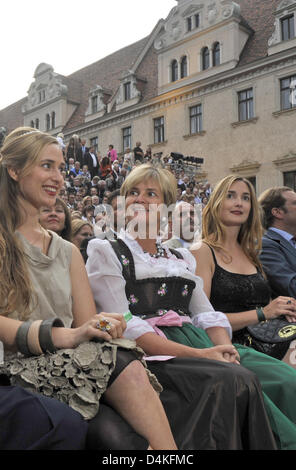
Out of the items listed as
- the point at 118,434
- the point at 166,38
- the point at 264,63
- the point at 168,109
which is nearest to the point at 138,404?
the point at 118,434

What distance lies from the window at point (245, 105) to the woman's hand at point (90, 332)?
22227mm

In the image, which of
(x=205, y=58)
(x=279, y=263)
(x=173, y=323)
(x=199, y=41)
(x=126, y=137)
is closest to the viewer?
(x=173, y=323)

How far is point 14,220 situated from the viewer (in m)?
2.37

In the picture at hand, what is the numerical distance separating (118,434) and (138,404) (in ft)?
0.42

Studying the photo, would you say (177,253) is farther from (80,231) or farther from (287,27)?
(287,27)

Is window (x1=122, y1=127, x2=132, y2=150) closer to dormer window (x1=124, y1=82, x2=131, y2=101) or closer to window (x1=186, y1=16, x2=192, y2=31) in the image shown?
dormer window (x1=124, y1=82, x2=131, y2=101)

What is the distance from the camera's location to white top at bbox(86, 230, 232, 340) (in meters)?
2.49

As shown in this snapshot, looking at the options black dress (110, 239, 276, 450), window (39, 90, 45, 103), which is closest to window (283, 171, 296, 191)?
black dress (110, 239, 276, 450)

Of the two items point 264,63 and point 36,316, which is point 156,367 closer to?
point 36,316

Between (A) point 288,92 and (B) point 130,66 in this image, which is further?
(B) point 130,66

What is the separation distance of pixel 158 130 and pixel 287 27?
28.4ft

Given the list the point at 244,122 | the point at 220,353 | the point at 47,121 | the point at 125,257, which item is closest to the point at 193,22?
the point at 244,122

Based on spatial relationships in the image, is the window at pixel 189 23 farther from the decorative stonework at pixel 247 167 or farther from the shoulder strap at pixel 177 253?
the shoulder strap at pixel 177 253

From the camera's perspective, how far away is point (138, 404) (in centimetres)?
173
